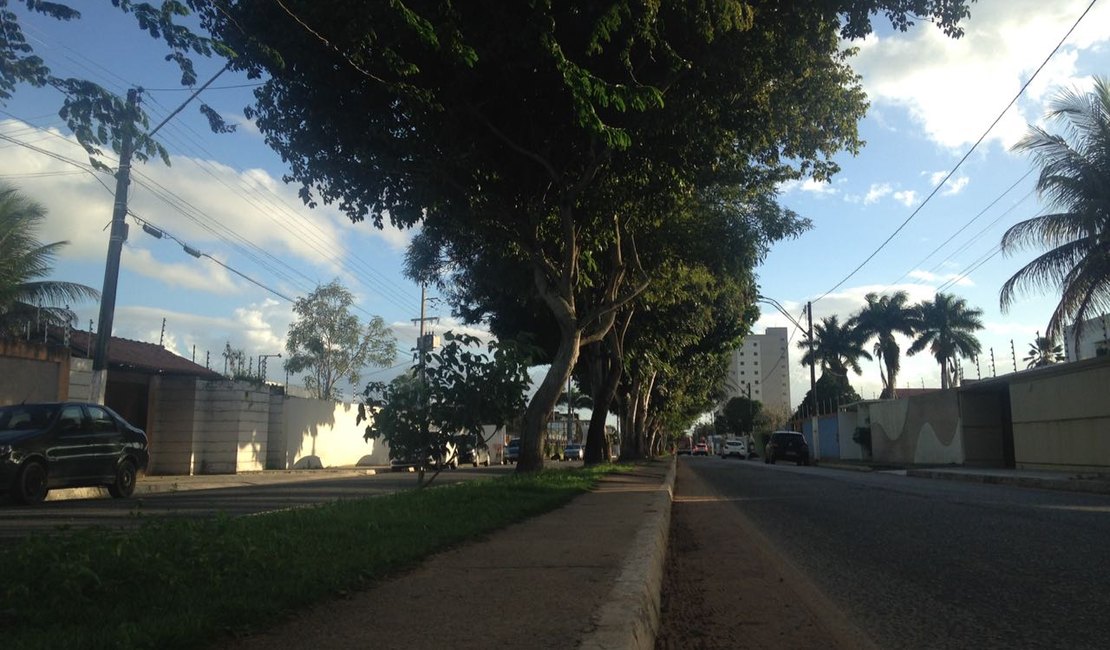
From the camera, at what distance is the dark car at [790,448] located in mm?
38312

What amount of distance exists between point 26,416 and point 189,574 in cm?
937

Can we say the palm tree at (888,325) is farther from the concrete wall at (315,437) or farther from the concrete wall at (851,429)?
the concrete wall at (315,437)

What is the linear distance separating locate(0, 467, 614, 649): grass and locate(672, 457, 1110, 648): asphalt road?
294 centimetres

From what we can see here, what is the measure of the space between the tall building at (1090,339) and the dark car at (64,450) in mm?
21778

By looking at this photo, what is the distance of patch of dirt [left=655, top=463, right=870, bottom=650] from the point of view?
4520mm

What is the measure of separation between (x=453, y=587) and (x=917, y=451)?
99.9 ft

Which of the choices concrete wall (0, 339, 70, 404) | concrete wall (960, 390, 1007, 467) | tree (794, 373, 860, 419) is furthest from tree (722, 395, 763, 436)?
concrete wall (0, 339, 70, 404)

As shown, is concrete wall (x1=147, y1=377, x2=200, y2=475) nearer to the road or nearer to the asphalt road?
the road

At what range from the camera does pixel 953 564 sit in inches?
260

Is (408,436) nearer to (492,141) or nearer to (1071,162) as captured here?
(492,141)

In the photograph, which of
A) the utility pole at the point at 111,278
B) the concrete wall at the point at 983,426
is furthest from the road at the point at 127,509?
the concrete wall at the point at 983,426

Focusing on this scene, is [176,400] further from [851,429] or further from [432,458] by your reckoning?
[851,429]

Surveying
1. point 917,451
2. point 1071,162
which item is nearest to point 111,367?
point 1071,162

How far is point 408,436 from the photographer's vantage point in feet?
35.8
